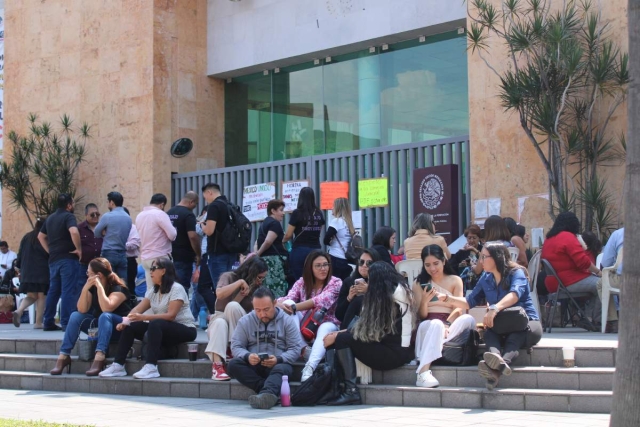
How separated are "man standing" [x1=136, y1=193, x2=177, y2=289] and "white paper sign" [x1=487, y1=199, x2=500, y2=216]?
4473 mm

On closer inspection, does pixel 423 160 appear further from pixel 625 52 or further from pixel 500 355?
pixel 500 355

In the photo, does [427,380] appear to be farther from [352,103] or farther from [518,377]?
[352,103]

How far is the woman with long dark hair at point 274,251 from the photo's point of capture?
36.1 feet

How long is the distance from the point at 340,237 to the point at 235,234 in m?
1.29

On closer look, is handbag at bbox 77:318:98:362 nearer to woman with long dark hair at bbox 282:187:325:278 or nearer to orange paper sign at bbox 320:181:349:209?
woman with long dark hair at bbox 282:187:325:278

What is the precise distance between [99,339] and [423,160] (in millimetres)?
6088

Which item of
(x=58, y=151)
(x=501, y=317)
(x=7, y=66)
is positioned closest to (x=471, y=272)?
(x=501, y=317)

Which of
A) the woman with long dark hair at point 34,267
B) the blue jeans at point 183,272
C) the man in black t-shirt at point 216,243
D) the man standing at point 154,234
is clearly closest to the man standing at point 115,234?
the man standing at point 154,234

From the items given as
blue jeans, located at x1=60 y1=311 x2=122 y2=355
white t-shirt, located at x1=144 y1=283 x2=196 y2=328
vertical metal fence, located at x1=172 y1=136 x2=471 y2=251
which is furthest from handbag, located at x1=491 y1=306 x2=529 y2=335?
vertical metal fence, located at x1=172 y1=136 x2=471 y2=251

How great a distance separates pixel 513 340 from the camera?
7.97 meters

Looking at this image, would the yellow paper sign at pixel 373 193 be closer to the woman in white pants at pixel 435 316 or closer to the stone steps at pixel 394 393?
the woman in white pants at pixel 435 316

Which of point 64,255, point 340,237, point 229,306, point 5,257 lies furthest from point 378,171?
point 5,257

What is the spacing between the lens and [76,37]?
60.4ft

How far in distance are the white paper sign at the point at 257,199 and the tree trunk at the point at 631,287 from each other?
1172 cm
